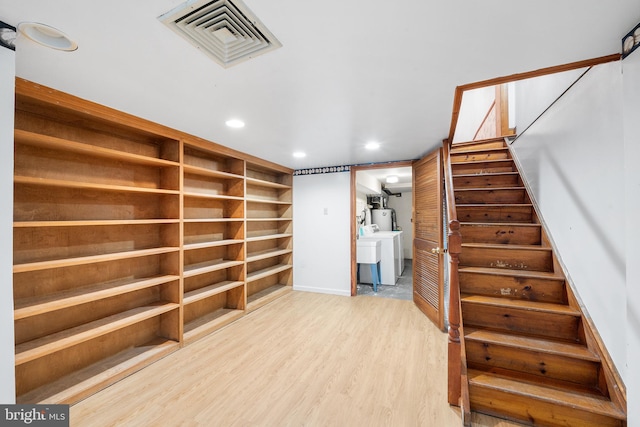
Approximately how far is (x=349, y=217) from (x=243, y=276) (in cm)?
177

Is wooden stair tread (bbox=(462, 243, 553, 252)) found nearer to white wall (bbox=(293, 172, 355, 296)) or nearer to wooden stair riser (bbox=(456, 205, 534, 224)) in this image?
wooden stair riser (bbox=(456, 205, 534, 224))

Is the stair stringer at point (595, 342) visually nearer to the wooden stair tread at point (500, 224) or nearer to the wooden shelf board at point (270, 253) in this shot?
the wooden stair tread at point (500, 224)

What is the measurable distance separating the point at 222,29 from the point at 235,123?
1.14m

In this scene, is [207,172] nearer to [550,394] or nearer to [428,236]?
[428,236]

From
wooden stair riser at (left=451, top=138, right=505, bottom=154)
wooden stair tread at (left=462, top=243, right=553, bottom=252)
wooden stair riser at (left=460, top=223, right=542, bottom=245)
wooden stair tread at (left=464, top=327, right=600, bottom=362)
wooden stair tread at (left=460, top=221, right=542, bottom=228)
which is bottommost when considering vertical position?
wooden stair tread at (left=464, top=327, right=600, bottom=362)

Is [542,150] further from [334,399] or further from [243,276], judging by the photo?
[243,276]

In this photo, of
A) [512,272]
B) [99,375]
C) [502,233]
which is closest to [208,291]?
[99,375]

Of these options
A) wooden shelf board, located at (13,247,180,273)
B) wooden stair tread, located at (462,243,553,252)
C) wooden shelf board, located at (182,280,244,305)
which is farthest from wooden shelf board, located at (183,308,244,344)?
wooden stair tread, located at (462,243,553,252)

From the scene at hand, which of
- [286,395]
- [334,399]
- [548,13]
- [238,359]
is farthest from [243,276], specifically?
[548,13]

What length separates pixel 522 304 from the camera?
1923 millimetres

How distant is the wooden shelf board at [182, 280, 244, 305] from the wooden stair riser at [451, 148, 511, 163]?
3.19 m

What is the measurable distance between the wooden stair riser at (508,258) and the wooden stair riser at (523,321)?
469 millimetres

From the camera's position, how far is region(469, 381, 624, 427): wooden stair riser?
1.43 meters

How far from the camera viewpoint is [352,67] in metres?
1.37
